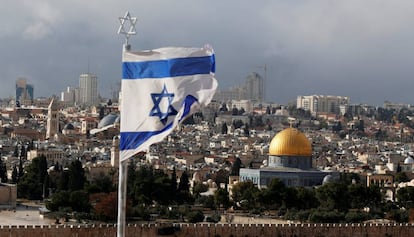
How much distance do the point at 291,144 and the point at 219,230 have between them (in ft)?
73.4

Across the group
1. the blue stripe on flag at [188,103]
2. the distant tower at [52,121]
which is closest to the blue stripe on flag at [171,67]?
the blue stripe on flag at [188,103]

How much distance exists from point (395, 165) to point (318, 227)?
41741 mm

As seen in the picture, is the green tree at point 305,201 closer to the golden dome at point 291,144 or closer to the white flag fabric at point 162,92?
the golden dome at point 291,144

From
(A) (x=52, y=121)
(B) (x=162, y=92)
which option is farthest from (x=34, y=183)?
(A) (x=52, y=121)

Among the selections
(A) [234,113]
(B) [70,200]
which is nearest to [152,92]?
(B) [70,200]

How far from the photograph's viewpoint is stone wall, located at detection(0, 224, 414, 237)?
2978 centimetres

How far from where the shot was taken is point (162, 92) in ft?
28.5

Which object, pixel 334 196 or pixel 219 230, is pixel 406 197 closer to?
pixel 334 196

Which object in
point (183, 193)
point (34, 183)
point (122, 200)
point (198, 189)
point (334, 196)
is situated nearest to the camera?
point (122, 200)

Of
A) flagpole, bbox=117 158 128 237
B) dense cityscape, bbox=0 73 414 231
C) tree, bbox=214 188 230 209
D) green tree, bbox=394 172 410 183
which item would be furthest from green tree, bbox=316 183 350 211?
flagpole, bbox=117 158 128 237

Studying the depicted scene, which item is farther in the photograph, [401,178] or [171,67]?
[401,178]

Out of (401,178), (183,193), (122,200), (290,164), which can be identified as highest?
(290,164)

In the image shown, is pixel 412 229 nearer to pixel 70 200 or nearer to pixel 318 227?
pixel 318 227

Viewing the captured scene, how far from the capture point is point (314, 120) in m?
170
